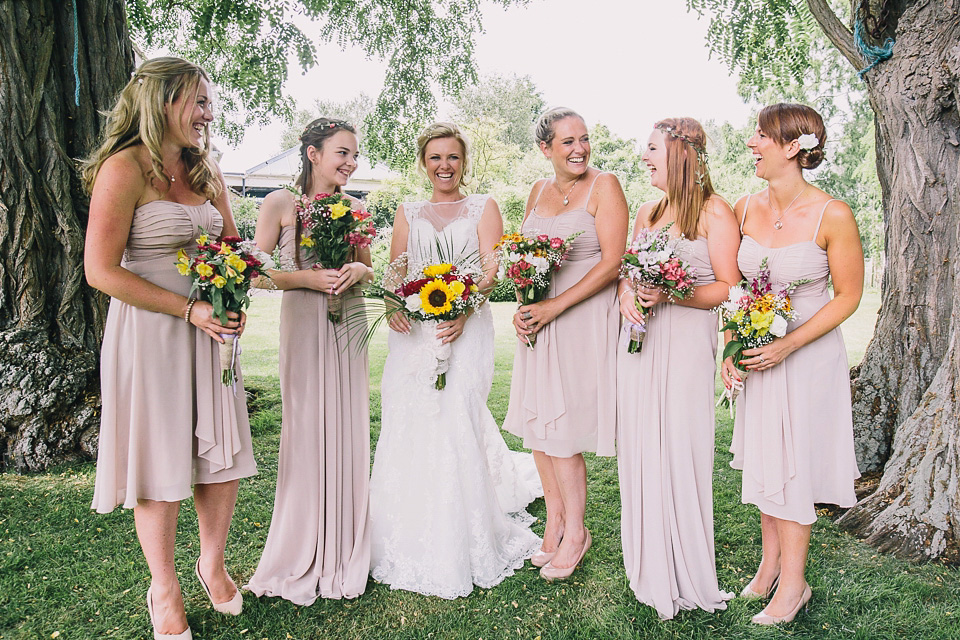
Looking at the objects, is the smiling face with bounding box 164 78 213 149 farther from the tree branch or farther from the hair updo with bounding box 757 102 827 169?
the tree branch

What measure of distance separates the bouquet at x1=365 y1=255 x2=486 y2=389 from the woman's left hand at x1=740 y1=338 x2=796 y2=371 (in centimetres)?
148

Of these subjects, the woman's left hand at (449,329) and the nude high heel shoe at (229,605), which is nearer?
the nude high heel shoe at (229,605)

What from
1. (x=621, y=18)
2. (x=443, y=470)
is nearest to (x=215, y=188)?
(x=443, y=470)

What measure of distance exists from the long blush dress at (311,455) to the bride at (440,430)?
1.11 feet

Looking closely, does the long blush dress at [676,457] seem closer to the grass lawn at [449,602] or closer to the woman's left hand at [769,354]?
the grass lawn at [449,602]

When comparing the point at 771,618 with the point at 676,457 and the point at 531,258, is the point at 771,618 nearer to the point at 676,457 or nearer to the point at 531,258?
the point at 676,457

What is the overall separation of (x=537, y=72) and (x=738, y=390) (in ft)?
135

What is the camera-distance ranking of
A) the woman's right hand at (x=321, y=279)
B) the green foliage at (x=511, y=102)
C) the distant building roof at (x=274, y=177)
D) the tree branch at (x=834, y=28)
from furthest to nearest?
the green foliage at (x=511, y=102)
the distant building roof at (x=274, y=177)
the tree branch at (x=834, y=28)
the woman's right hand at (x=321, y=279)

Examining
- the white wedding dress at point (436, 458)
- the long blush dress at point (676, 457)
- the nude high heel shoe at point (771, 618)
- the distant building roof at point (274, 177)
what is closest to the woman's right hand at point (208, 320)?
the white wedding dress at point (436, 458)

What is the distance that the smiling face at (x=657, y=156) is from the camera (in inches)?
132

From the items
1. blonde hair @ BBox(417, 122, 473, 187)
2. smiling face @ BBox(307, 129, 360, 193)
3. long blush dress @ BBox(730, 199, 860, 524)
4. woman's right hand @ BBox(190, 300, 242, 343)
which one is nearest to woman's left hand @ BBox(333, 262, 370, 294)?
smiling face @ BBox(307, 129, 360, 193)

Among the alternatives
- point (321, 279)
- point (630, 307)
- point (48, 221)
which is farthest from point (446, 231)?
point (48, 221)

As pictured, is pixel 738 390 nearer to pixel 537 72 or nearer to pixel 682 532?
pixel 682 532

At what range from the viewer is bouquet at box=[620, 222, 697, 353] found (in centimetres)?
308
